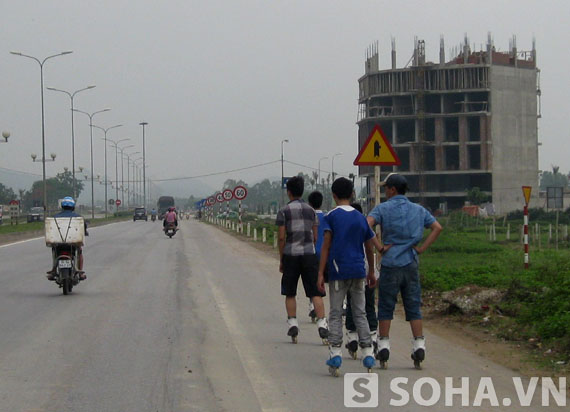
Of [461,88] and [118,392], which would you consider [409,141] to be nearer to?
[461,88]

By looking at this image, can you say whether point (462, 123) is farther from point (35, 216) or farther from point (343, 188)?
point (343, 188)

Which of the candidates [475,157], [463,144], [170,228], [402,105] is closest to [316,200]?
[170,228]

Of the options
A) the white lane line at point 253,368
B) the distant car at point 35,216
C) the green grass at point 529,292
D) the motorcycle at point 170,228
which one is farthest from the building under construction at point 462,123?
the white lane line at point 253,368

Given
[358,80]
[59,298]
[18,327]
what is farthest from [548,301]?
[358,80]

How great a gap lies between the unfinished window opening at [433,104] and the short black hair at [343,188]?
93.0 metres

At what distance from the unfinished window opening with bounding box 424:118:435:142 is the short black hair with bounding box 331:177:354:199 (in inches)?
3655

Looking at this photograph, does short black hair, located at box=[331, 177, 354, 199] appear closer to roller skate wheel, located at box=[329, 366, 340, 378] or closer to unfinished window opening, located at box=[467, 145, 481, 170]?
roller skate wheel, located at box=[329, 366, 340, 378]

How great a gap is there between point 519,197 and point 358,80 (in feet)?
83.8

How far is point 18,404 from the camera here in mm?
7070

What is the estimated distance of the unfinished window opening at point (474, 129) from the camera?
9825cm

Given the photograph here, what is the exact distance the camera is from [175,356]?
30.9 ft

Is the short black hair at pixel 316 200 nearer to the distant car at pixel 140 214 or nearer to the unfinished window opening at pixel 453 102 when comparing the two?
the unfinished window opening at pixel 453 102

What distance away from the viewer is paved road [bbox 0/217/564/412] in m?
7.31

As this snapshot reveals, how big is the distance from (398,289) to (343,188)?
1159mm
